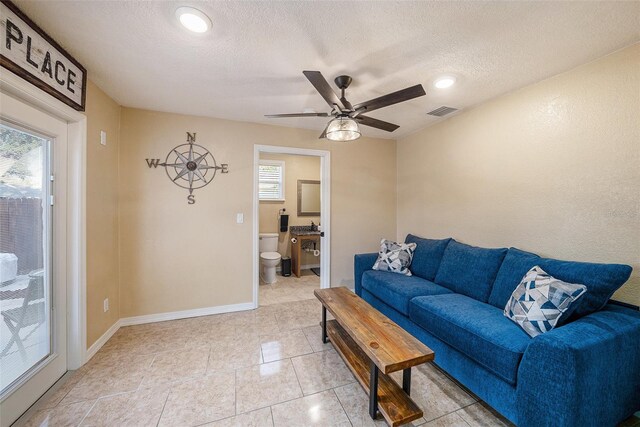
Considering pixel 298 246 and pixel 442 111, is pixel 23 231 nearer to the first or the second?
pixel 298 246

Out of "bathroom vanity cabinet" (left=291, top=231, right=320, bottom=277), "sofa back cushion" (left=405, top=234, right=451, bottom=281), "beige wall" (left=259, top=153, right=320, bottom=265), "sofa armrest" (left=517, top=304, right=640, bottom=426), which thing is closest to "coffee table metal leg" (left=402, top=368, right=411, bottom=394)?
"sofa armrest" (left=517, top=304, right=640, bottom=426)

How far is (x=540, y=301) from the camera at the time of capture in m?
1.52

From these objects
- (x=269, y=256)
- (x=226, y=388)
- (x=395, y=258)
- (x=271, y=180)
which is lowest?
(x=226, y=388)

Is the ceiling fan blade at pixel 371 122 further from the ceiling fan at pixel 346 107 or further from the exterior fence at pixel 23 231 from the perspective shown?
the exterior fence at pixel 23 231

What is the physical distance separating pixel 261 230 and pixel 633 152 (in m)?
4.79

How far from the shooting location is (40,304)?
1720 millimetres

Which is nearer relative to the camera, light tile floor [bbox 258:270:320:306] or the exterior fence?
the exterior fence

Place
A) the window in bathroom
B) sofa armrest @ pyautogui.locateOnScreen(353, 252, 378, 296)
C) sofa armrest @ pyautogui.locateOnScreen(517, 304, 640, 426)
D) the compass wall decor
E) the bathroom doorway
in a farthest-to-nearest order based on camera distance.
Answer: the window in bathroom → the bathroom doorway → sofa armrest @ pyautogui.locateOnScreen(353, 252, 378, 296) → the compass wall decor → sofa armrest @ pyautogui.locateOnScreen(517, 304, 640, 426)

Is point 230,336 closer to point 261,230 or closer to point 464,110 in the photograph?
point 261,230

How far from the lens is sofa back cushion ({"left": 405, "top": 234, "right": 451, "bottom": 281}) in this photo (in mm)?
2725

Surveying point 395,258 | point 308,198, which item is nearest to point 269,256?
point 308,198

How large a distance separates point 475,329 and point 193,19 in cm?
263

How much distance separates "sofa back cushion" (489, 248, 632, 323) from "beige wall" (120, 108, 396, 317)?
82.3 inches

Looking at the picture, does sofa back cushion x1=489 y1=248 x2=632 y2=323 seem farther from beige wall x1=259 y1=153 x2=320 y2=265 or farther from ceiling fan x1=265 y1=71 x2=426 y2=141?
beige wall x1=259 y1=153 x2=320 y2=265
